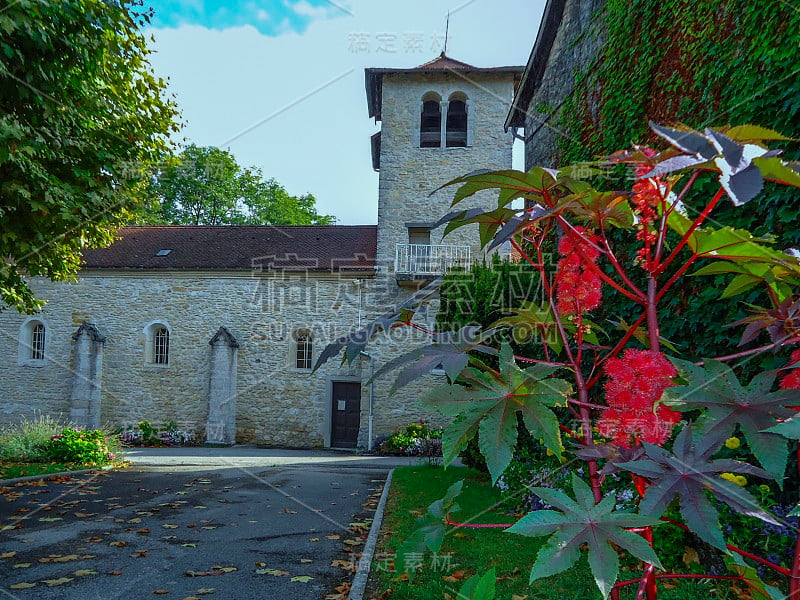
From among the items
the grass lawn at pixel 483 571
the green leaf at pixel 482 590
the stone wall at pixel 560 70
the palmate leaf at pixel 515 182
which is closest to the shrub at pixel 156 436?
the grass lawn at pixel 483 571

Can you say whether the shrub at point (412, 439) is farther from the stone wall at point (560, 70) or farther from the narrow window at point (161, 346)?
the stone wall at point (560, 70)

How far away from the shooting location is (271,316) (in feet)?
60.1

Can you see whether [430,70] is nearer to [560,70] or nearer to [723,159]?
[560,70]

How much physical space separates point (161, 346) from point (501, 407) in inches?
770

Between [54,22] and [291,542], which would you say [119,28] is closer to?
[54,22]

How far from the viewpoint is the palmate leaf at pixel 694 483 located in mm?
1046

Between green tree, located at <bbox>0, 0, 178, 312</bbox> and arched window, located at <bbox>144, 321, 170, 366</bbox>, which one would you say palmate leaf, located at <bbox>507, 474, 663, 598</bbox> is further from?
arched window, located at <bbox>144, 321, 170, 366</bbox>

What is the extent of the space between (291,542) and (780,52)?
6334mm

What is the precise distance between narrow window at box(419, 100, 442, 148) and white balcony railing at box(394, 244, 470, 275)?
381cm

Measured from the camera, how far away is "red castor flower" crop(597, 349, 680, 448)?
1.24 metres

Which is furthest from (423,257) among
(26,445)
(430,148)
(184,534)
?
(184,534)

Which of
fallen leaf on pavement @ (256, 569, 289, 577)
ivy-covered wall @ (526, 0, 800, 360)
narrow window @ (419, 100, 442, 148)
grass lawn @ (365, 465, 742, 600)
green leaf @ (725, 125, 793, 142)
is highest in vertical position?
narrow window @ (419, 100, 442, 148)

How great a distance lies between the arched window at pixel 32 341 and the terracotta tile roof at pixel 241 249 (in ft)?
9.73

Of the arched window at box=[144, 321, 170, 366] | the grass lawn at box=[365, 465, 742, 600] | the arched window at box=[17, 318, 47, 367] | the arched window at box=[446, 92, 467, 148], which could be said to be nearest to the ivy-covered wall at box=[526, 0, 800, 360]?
the grass lawn at box=[365, 465, 742, 600]
